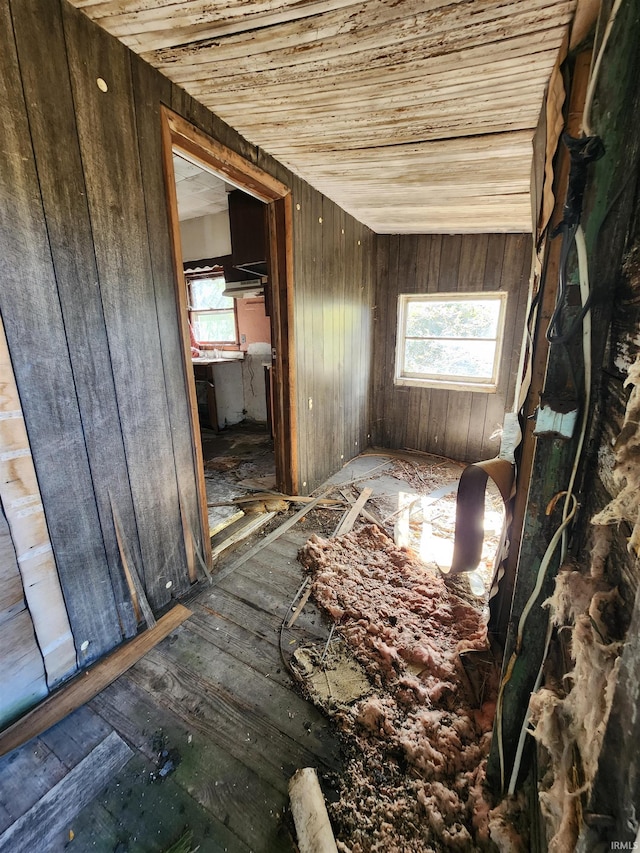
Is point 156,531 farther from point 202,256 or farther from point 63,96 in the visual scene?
point 202,256

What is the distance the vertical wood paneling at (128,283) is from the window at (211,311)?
3799mm

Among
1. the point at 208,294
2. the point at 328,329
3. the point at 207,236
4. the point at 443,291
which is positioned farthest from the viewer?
the point at 208,294

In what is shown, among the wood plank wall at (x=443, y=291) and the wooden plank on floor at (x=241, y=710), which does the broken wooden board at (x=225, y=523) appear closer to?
the wooden plank on floor at (x=241, y=710)

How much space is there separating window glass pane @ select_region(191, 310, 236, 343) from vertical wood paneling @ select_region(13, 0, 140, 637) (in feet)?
13.3

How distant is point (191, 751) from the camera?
1204 millimetres

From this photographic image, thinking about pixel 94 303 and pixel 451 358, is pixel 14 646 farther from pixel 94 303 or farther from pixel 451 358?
pixel 451 358

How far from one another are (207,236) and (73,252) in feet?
12.6

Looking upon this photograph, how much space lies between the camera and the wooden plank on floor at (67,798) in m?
0.99

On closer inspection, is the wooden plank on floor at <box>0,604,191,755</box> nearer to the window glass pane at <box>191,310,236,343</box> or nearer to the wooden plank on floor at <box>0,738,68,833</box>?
the wooden plank on floor at <box>0,738,68,833</box>

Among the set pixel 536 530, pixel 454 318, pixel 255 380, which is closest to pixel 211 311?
pixel 255 380

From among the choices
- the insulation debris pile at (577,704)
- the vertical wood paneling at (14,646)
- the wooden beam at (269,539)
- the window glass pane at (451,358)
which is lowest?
the wooden beam at (269,539)

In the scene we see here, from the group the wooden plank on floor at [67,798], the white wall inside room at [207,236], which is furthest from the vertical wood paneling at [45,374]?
the white wall inside room at [207,236]

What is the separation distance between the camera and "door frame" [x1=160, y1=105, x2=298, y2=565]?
64.1 inches

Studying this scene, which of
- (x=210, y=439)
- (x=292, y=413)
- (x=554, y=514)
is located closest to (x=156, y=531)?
(x=292, y=413)
